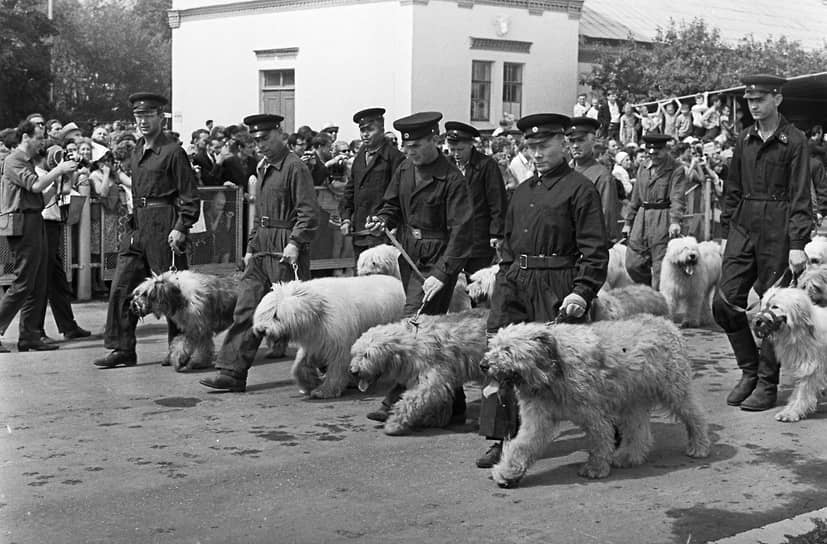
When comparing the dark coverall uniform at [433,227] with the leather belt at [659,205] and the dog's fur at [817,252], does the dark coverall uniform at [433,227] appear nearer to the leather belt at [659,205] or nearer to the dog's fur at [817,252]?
the dog's fur at [817,252]

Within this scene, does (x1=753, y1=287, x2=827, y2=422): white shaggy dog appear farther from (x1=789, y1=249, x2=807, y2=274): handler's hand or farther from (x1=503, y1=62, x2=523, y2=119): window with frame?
(x1=503, y1=62, x2=523, y2=119): window with frame

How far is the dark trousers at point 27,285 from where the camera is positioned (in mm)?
11219

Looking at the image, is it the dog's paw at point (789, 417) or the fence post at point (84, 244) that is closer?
the dog's paw at point (789, 417)

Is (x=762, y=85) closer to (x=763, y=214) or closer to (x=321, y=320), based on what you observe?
(x=763, y=214)

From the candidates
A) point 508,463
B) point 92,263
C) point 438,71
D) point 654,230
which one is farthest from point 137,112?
point 438,71

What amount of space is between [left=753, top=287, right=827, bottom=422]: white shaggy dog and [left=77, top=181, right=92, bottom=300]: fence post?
8530 millimetres

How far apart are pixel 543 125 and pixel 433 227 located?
1.80 metres

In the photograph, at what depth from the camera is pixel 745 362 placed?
930cm

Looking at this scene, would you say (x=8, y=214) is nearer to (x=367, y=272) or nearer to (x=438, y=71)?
(x=367, y=272)

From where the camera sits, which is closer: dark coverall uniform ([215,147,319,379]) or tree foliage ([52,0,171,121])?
dark coverall uniform ([215,147,319,379])

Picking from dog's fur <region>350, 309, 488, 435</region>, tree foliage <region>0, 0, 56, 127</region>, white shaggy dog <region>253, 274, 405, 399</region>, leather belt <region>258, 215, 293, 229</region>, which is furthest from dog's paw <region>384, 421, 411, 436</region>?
tree foliage <region>0, 0, 56, 127</region>

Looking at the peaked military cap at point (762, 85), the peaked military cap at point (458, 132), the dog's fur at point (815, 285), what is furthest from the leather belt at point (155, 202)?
the dog's fur at point (815, 285)

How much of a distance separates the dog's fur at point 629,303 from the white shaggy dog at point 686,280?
262 cm

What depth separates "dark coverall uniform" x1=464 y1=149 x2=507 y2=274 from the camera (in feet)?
33.6
